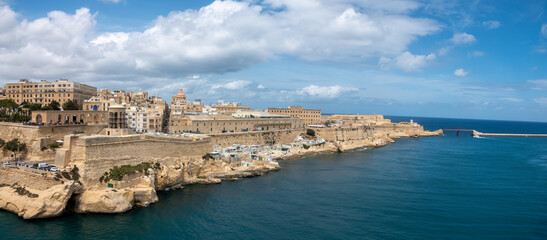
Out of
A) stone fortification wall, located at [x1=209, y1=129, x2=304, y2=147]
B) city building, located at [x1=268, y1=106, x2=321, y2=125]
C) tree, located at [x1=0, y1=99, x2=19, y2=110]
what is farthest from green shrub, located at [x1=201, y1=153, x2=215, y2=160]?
city building, located at [x1=268, y1=106, x2=321, y2=125]

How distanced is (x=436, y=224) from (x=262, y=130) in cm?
3516

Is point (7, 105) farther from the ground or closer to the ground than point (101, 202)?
farther from the ground

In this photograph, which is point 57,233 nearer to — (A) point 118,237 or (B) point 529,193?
(A) point 118,237

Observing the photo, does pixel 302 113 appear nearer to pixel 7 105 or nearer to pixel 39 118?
pixel 7 105

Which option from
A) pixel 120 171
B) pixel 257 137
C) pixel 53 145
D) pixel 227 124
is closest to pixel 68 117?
pixel 53 145

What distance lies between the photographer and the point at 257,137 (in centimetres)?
4941

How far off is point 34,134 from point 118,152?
955 cm

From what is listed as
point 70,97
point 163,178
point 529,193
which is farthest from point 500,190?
point 70,97

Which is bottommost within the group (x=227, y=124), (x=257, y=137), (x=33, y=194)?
(x=33, y=194)

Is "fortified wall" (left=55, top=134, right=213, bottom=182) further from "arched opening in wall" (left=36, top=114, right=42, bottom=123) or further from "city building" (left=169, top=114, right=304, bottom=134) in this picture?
"arched opening in wall" (left=36, top=114, right=42, bottom=123)

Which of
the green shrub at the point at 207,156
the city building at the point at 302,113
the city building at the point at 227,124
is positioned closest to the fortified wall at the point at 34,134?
the green shrub at the point at 207,156

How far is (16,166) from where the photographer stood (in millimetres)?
22625

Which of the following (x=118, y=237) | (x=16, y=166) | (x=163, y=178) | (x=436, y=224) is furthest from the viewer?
(x=163, y=178)

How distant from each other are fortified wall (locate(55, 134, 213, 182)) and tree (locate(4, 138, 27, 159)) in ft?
24.6
